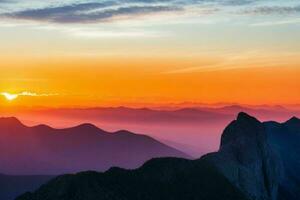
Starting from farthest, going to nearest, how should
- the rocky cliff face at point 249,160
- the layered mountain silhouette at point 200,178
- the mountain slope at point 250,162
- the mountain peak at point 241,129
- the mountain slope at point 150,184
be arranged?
the mountain peak at point 241,129 → the mountain slope at point 250,162 → the rocky cliff face at point 249,160 → the layered mountain silhouette at point 200,178 → the mountain slope at point 150,184

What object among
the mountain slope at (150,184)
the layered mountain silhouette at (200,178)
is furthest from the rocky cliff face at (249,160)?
the mountain slope at (150,184)

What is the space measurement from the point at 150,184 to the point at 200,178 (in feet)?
42.4

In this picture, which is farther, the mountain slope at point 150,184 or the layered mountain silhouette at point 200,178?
the layered mountain silhouette at point 200,178

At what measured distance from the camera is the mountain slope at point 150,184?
383 ft

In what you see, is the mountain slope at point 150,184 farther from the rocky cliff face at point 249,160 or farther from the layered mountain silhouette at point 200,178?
the rocky cliff face at point 249,160

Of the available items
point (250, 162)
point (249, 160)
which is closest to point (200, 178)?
point (249, 160)

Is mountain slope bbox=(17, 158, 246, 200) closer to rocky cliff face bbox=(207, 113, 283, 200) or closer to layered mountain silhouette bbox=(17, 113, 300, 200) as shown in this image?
layered mountain silhouette bbox=(17, 113, 300, 200)

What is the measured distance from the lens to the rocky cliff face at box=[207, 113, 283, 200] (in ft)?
495

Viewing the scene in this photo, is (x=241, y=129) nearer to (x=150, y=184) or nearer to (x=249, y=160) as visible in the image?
(x=249, y=160)

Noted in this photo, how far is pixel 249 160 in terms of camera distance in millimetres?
161625

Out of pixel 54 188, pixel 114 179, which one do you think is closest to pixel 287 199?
pixel 114 179

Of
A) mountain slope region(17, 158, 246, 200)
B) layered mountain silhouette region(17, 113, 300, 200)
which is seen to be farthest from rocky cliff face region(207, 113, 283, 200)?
mountain slope region(17, 158, 246, 200)

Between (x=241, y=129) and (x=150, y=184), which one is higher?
(x=150, y=184)

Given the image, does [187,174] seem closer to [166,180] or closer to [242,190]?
[166,180]
